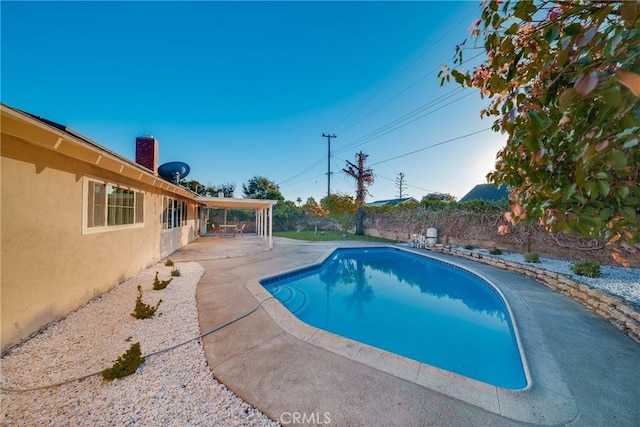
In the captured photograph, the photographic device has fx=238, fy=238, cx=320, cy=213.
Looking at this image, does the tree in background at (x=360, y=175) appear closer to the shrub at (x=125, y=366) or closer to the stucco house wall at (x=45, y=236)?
the stucco house wall at (x=45, y=236)

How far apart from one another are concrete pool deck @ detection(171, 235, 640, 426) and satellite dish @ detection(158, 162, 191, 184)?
9.16 metres

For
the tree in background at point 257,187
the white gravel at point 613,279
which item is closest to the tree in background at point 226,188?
the tree in background at point 257,187

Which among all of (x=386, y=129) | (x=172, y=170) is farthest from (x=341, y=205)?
(x=172, y=170)

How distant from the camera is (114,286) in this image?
223 inches

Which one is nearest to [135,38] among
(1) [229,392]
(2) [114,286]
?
(2) [114,286]

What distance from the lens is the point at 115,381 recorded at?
263 centimetres

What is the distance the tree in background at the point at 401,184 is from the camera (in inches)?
1733

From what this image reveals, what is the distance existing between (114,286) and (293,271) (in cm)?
471

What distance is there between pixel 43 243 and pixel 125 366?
256cm

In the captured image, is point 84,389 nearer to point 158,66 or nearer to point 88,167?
point 88,167

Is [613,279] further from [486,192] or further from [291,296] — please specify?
[486,192]

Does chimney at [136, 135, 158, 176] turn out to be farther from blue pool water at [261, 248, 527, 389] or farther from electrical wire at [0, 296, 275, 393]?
electrical wire at [0, 296, 275, 393]

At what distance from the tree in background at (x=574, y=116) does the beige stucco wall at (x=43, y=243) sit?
5276 mm

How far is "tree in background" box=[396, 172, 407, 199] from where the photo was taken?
4403 cm
